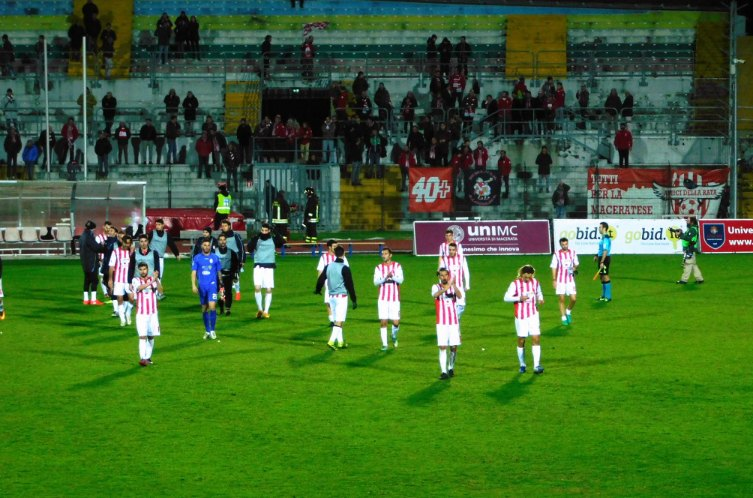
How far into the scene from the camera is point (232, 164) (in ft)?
158

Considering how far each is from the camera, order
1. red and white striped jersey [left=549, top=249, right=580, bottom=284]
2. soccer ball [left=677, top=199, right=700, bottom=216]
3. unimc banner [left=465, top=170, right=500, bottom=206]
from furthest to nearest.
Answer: unimc banner [left=465, top=170, right=500, bottom=206], soccer ball [left=677, top=199, right=700, bottom=216], red and white striped jersey [left=549, top=249, right=580, bottom=284]

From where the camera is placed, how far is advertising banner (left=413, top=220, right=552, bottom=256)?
139ft

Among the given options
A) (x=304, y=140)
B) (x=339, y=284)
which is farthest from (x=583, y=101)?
(x=339, y=284)

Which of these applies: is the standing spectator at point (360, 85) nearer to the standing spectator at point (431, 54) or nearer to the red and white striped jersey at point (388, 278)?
the standing spectator at point (431, 54)

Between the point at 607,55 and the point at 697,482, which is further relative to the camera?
the point at 607,55

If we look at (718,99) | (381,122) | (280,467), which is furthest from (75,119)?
(280,467)

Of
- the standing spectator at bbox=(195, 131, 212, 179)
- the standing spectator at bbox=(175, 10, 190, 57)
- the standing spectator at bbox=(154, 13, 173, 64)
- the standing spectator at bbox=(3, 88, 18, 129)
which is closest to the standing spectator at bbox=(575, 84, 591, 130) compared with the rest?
the standing spectator at bbox=(195, 131, 212, 179)

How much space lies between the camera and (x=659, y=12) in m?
57.7

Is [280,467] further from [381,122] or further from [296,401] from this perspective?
[381,122]

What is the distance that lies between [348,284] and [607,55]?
36.7 m

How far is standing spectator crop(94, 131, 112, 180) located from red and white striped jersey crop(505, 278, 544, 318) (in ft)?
104

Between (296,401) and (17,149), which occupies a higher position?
(17,149)

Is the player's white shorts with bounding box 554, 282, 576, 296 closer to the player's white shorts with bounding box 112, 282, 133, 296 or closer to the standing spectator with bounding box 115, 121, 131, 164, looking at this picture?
the player's white shorts with bounding box 112, 282, 133, 296

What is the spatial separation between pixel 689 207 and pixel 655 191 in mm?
1439
